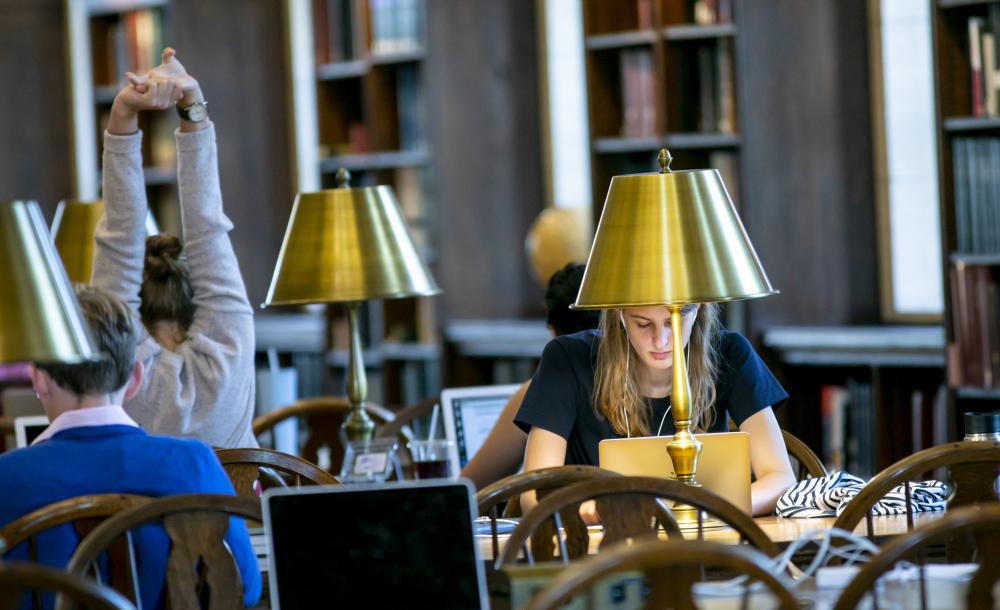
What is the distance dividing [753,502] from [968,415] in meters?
0.41

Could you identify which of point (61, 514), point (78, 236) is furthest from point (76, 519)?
point (78, 236)

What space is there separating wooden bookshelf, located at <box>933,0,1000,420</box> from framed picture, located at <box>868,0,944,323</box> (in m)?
0.42

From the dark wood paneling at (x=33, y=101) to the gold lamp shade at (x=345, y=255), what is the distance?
17.1 ft

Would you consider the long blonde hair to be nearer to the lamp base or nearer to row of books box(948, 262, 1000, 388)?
the lamp base

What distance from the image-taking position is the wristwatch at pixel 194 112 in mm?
3318

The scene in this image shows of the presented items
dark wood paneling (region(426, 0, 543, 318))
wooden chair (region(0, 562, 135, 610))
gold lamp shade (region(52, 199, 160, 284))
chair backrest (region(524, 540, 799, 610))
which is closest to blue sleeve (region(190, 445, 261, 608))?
wooden chair (region(0, 562, 135, 610))

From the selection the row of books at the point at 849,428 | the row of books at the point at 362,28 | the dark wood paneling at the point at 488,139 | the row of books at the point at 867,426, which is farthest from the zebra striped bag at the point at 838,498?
the row of books at the point at 362,28

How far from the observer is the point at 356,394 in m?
3.86

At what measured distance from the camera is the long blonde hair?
3.11m

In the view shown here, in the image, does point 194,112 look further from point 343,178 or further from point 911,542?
point 911,542

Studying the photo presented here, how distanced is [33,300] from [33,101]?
22.9 ft

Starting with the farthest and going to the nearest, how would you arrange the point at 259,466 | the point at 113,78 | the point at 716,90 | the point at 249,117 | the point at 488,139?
1. the point at 113,78
2. the point at 249,117
3. the point at 488,139
4. the point at 716,90
5. the point at 259,466

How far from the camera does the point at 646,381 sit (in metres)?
3.13

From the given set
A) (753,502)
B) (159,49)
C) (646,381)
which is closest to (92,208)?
(646,381)
